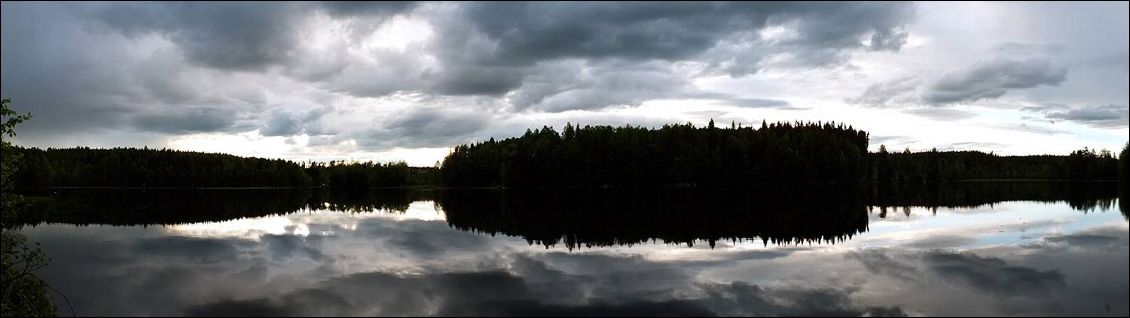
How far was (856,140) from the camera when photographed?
181125 millimetres

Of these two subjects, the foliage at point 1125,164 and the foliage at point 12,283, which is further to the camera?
the foliage at point 1125,164

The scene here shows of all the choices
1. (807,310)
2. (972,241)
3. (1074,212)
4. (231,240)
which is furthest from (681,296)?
(1074,212)

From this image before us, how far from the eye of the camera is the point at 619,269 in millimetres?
28203

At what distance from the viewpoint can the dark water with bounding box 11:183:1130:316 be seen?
21.0 m

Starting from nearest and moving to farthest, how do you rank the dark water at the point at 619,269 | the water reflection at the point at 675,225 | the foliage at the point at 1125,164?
1. the dark water at the point at 619,269
2. the water reflection at the point at 675,225
3. the foliage at the point at 1125,164

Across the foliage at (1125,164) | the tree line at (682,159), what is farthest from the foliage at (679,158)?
the foliage at (1125,164)

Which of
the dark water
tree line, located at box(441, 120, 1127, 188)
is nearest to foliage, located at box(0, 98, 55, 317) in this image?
the dark water

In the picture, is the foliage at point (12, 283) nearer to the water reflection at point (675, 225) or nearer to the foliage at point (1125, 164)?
the water reflection at point (675, 225)

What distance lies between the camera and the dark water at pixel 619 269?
68.8ft

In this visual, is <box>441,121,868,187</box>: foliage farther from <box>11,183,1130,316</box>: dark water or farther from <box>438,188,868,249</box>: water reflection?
<box>11,183,1130,316</box>: dark water

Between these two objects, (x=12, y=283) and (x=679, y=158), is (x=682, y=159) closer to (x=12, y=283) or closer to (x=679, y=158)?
(x=679, y=158)

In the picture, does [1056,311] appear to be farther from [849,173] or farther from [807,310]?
[849,173]

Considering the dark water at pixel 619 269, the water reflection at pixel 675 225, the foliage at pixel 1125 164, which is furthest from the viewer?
the foliage at pixel 1125 164

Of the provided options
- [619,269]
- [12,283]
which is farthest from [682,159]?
[12,283]
